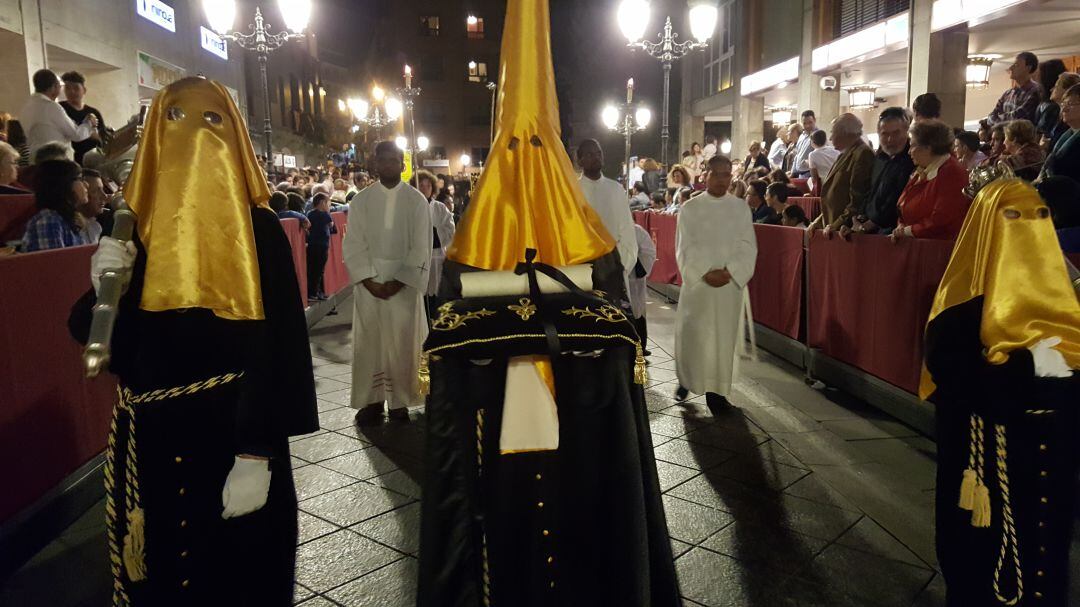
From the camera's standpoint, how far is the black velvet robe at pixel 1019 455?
2.60m

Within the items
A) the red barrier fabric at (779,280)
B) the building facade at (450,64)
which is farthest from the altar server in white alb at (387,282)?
the building facade at (450,64)

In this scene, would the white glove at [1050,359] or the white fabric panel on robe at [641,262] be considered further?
the white fabric panel on robe at [641,262]

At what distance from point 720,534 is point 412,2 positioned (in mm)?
49982

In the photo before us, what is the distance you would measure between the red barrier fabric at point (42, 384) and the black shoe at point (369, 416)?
184 centimetres

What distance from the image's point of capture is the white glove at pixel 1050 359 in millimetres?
2531

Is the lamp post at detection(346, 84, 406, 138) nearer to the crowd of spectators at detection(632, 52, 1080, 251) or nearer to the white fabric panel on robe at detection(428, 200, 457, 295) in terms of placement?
the white fabric panel on robe at detection(428, 200, 457, 295)

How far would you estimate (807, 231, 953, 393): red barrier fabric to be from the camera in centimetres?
526

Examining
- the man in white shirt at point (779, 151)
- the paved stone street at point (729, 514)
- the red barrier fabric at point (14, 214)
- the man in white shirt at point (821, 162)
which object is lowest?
the paved stone street at point (729, 514)

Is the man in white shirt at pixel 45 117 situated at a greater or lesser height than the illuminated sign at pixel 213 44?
lesser

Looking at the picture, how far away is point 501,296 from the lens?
2451 millimetres

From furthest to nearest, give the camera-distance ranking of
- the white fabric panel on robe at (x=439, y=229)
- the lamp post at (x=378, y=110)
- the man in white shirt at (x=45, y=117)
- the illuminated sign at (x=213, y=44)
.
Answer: the lamp post at (x=378, y=110), the illuminated sign at (x=213, y=44), the white fabric panel on robe at (x=439, y=229), the man in white shirt at (x=45, y=117)

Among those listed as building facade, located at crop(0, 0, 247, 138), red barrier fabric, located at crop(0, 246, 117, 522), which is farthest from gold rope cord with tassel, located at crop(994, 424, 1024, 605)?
building facade, located at crop(0, 0, 247, 138)

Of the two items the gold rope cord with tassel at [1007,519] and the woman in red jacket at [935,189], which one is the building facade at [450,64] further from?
the gold rope cord with tassel at [1007,519]

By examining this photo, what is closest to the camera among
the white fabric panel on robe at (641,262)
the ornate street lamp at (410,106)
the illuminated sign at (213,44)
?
the white fabric panel on robe at (641,262)
